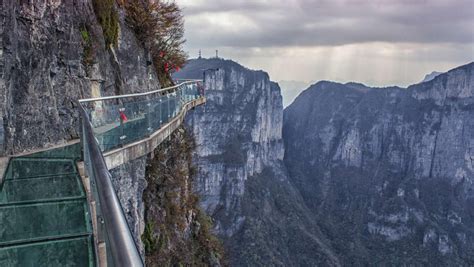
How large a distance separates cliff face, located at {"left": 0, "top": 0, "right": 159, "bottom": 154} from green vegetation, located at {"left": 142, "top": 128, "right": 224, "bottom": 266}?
3415mm

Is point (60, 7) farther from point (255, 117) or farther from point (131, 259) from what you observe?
point (255, 117)

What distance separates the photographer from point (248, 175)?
358ft

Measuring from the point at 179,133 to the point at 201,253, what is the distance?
196 inches

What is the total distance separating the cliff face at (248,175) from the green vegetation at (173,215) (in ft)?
167

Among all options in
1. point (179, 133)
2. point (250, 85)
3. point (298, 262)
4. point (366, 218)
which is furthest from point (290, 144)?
point (179, 133)

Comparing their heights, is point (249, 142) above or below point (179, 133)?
below

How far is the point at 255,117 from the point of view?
397 ft

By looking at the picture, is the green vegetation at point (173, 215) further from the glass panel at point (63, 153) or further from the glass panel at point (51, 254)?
the glass panel at point (51, 254)

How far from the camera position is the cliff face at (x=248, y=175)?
8469 cm

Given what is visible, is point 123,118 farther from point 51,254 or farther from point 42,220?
point 51,254

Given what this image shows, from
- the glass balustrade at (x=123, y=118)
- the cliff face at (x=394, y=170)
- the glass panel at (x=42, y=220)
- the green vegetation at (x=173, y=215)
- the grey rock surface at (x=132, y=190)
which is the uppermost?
the glass balustrade at (x=123, y=118)

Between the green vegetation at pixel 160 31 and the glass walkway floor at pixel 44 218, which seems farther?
the green vegetation at pixel 160 31

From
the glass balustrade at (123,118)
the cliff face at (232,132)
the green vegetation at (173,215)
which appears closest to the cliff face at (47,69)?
the glass balustrade at (123,118)

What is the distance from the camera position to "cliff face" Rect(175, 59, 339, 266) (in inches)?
3334
